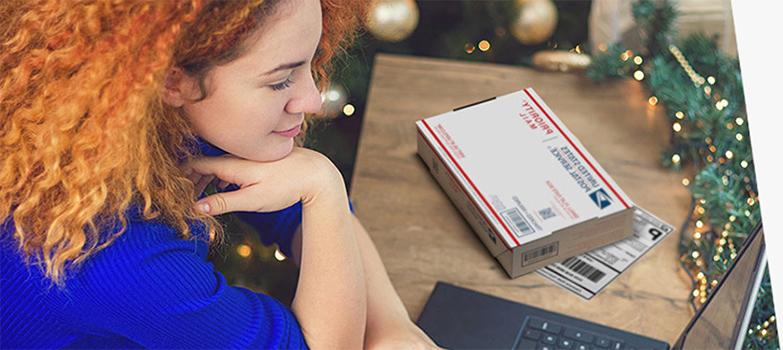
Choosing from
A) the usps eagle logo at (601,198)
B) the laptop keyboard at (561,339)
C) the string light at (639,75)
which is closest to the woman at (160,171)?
the laptop keyboard at (561,339)

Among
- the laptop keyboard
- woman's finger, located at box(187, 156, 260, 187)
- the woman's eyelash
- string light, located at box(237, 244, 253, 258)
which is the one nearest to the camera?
the woman's eyelash

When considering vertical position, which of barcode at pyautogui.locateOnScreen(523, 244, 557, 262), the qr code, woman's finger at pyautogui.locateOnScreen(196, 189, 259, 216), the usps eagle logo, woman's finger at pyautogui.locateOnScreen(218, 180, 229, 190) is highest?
woman's finger at pyautogui.locateOnScreen(196, 189, 259, 216)

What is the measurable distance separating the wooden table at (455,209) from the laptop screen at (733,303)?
15 centimetres

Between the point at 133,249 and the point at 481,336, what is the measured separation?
39 centimetres

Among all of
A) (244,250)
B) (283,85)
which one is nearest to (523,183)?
(283,85)

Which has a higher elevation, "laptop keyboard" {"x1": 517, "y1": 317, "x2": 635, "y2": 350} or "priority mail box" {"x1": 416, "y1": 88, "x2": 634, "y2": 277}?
"priority mail box" {"x1": 416, "y1": 88, "x2": 634, "y2": 277}

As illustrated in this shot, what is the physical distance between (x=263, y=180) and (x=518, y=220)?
301mm

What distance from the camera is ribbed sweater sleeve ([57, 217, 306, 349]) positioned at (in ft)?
2.83

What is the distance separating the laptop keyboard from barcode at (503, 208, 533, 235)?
0.10m

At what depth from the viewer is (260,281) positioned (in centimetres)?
173

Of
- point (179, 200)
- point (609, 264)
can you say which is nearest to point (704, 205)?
point (609, 264)

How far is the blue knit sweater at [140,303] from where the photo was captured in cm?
86

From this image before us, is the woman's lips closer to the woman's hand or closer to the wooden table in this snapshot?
the woman's hand

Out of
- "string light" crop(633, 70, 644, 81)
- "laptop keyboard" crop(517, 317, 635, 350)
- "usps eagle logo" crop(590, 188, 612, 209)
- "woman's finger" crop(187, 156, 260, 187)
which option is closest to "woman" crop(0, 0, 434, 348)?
"woman's finger" crop(187, 156, 260, 187)
